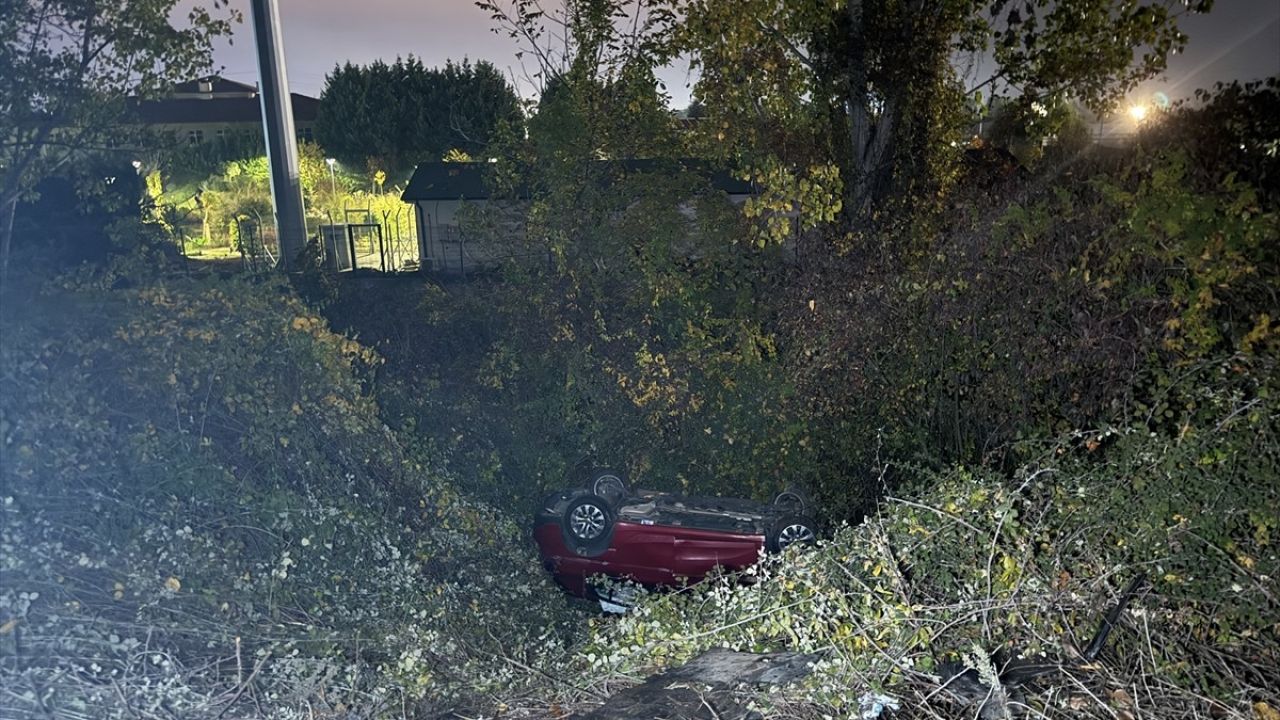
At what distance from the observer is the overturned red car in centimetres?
667

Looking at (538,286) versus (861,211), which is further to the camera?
(538,286)

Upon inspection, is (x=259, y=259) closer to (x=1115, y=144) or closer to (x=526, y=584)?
(x=526, y=584)

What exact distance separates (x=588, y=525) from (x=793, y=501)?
1.92m

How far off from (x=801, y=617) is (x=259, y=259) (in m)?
6.79

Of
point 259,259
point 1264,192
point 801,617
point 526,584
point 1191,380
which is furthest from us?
point 259,259

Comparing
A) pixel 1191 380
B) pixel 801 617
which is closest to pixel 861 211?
pixel 1191 380

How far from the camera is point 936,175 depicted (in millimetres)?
7660

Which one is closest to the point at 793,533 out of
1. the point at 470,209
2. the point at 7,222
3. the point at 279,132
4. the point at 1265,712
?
the point at 1265,712

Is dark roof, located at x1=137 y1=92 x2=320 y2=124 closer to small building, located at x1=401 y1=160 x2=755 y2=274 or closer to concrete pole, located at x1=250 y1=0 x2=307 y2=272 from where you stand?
concrete pole, located at x1=250 y1=0 x2=307 y2=272

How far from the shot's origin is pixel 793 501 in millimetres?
7629

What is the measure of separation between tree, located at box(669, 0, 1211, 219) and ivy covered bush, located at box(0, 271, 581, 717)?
13.6ft

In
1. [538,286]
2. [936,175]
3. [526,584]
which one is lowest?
[526,584]

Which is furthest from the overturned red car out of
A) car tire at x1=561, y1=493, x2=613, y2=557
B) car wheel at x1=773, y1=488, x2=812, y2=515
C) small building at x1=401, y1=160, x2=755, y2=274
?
small building at x1=401, y1=160, x2=755, y2=274

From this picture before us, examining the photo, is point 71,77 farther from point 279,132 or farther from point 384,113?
point 384,113
